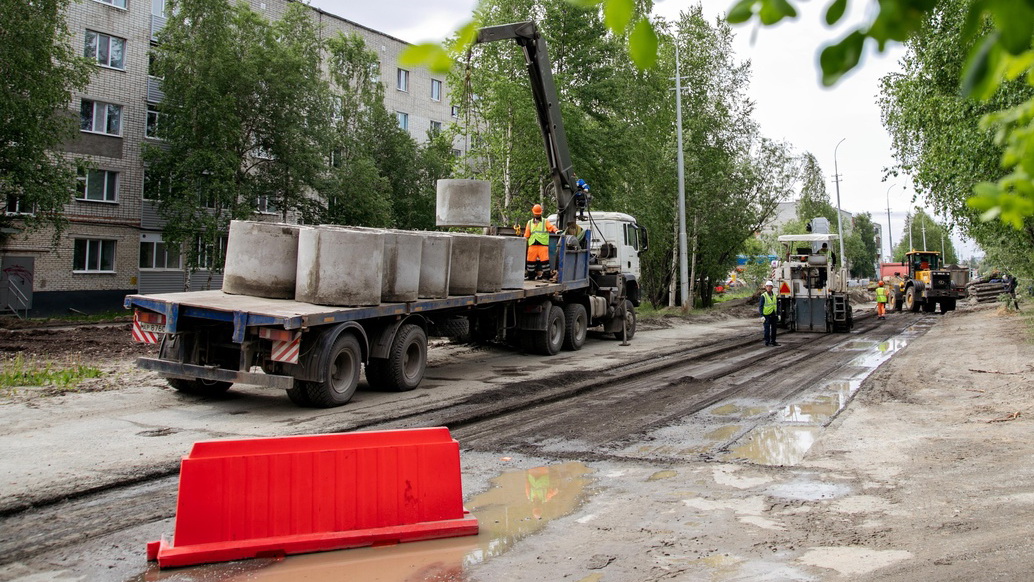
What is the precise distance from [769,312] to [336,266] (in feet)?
41.0

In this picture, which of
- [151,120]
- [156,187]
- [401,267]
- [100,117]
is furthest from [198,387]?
[151,120]

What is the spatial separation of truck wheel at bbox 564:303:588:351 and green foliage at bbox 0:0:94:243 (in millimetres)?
14895

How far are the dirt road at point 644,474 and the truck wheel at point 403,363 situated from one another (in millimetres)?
360

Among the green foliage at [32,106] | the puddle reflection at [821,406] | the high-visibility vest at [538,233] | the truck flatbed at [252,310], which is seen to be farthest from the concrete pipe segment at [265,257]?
the green foliage at [32,106]

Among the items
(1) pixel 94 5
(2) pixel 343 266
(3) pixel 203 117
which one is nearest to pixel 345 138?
(3) pixel 203 117

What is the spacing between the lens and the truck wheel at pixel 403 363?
1148cm

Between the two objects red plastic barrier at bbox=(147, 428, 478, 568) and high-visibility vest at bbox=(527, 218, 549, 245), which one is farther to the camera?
high-visibility vest at bbox=(527, 218, 549, 245)

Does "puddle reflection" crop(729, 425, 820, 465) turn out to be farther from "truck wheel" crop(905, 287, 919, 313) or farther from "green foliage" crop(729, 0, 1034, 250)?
"truck wheel" crop(905, 287, 919, 313)

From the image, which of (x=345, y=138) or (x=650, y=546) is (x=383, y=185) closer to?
(x=345, y=138)

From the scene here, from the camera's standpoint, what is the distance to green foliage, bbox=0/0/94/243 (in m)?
20.9

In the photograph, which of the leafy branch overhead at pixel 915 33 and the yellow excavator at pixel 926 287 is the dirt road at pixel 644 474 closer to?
the leafy branch overhead at pixel 915 33

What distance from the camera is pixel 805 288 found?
23406mm

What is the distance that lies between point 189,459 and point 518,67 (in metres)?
25.8

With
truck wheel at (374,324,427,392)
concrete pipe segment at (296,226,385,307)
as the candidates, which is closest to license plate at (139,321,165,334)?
concrete pipe segment at (296,226,385,307)
